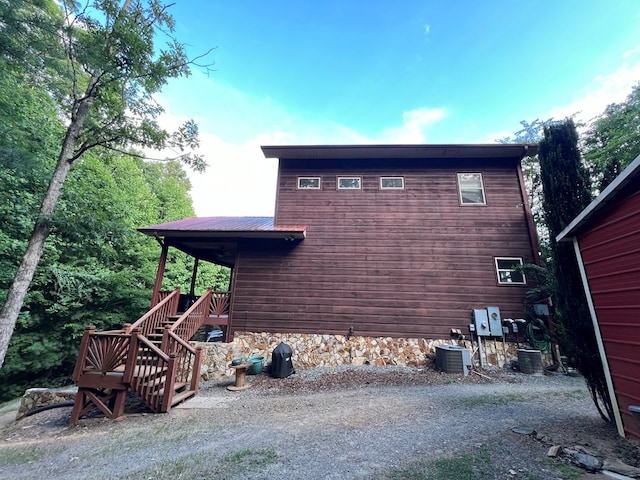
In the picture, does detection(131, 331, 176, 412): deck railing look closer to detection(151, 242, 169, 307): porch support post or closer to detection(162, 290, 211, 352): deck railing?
detection(162, 290, 211, 352): deck railing

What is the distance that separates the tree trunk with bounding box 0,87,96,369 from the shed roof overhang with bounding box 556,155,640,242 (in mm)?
10013

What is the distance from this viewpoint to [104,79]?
6.34 meters

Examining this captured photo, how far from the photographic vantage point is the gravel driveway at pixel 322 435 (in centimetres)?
258

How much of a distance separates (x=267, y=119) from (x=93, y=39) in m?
8.72

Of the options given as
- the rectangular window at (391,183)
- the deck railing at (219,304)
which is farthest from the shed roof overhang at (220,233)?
the rectangular window at (391,183)

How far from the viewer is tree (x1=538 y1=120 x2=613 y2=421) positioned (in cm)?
354

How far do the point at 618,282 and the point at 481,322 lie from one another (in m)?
4.58

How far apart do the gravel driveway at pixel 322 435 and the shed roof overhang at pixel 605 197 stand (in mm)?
2697

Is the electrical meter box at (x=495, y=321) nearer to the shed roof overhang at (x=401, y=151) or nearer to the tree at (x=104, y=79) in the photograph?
the shed roof overhang at (x=401, y=151)

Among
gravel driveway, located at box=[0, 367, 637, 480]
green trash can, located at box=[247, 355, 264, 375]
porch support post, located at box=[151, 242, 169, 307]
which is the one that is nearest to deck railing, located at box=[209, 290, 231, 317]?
porch support post, located at box=[151, 242, 169, 307]

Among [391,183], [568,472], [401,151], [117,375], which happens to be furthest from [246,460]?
[401,151]

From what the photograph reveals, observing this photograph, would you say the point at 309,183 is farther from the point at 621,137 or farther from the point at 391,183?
the point at 621,137

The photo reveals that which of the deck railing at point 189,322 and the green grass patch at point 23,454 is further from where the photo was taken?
the deck railing at point 189,322

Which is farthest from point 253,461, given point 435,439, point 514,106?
point 514,106
